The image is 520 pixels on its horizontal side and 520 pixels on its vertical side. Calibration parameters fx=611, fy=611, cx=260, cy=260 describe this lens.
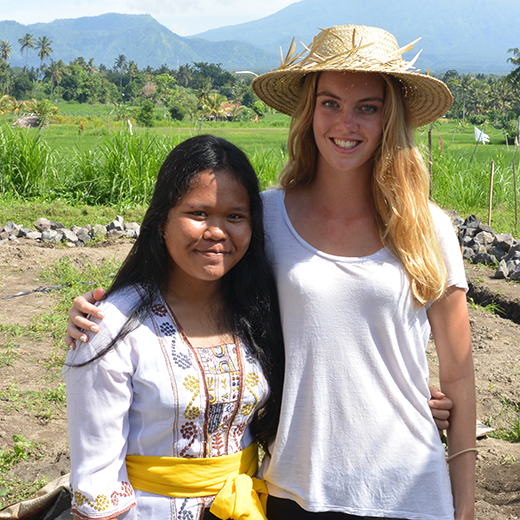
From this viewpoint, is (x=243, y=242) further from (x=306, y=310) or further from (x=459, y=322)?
(x=459, y=322)

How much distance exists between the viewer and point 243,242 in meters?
1.59

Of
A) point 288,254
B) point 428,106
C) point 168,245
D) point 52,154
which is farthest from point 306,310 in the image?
point 52,154

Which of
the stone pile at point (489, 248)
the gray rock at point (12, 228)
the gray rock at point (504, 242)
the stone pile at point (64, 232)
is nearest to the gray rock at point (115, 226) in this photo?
the stone pile at point (64, 232)

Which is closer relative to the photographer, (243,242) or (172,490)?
(172,490)

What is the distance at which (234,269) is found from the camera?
5.69ft

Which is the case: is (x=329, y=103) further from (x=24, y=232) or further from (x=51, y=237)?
(x=24, y=232)

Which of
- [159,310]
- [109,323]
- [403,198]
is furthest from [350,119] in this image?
[109,323]

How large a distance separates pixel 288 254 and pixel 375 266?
238 mm

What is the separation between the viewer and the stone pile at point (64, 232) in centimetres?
700

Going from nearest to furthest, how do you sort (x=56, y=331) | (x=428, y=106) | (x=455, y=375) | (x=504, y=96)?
1. (x=455, y=375)
2. (x=428, y=106)
3. (x=56, y=331)
4. (x=504, y=96)

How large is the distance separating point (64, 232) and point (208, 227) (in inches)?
233

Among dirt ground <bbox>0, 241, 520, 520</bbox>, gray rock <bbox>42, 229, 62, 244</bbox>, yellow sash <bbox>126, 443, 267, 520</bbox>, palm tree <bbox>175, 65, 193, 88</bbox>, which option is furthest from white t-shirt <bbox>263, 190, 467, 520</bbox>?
palm tree <bbox>175, 65, 193, 88</bbox>

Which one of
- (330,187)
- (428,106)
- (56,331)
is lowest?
(56,331)

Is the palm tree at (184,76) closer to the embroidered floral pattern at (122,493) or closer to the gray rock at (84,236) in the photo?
the gray rock at (84,236)
